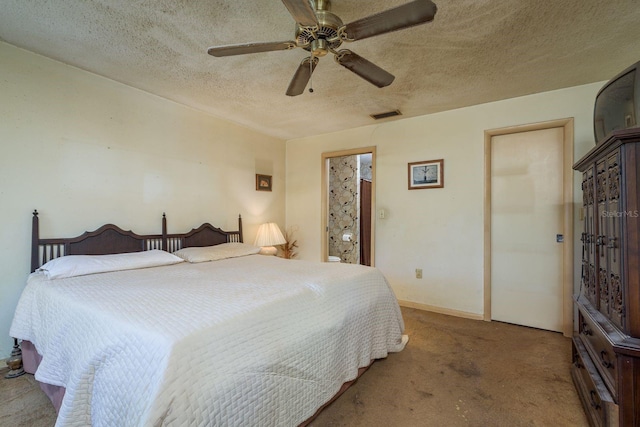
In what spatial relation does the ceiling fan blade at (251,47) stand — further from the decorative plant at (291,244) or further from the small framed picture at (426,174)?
the decorative plant at (291,244)

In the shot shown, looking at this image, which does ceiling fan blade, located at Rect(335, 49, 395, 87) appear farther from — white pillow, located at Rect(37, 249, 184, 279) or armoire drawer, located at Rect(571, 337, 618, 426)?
white pillow, located at Rect(37, 249, 184, 279)

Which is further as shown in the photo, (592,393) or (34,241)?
(34,241)

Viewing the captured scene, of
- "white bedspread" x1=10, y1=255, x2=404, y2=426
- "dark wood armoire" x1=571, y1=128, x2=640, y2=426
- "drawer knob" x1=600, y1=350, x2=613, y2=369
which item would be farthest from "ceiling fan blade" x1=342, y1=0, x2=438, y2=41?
"drawer knob" x1=600, y1=350, x2=613, y2=369

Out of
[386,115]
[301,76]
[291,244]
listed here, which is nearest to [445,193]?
[386,115]

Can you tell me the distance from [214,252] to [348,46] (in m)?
2.32

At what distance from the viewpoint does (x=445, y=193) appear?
3424 millimetres

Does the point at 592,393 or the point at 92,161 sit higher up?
the point at 92,161

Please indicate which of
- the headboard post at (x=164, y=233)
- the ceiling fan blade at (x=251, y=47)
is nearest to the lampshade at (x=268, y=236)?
the headboard post at (x=164, y=233)

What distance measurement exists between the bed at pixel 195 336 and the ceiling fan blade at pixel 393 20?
4.79ft

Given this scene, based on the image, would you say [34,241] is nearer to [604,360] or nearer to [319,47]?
[319,47]

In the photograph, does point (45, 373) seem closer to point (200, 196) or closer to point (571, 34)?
point (200, 196)

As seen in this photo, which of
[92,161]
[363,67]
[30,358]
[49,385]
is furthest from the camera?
[92,161]

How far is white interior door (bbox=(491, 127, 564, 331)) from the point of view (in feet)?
9.51

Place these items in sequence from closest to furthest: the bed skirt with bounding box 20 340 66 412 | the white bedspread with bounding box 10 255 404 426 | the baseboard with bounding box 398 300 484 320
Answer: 1. the white bedspread with bounding box 10 255 404 426
2. the bed skirt with bounding box 20 340 66 412
3. the baseboard with bounding box 398 300 484 320
